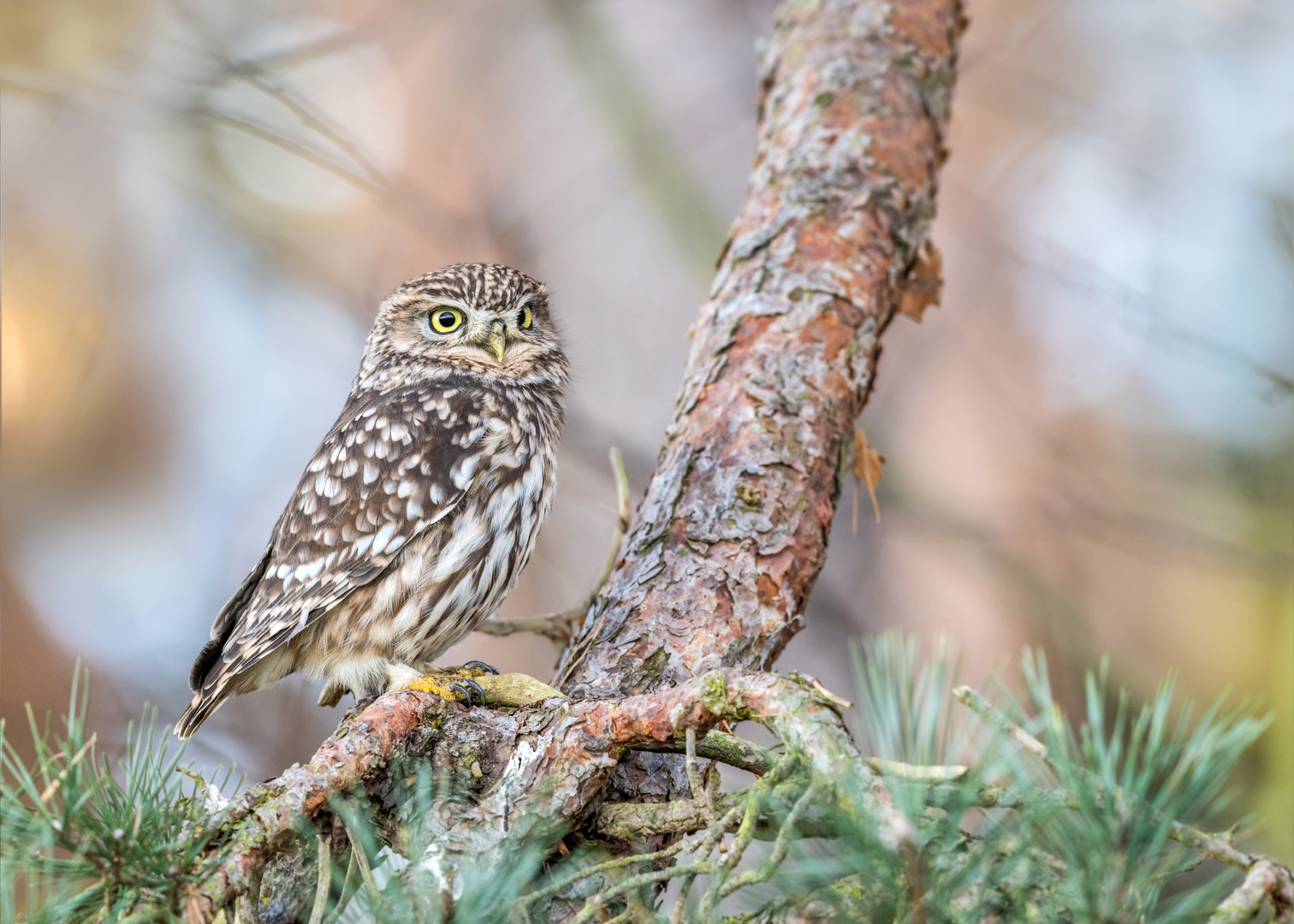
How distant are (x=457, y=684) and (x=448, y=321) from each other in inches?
63.8

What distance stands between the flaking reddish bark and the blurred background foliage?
190 cm

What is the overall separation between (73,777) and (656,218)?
4943mm

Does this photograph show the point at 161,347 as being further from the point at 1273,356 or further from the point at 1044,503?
the point at 1273,356

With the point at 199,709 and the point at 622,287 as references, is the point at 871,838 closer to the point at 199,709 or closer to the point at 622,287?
the point at 199,709

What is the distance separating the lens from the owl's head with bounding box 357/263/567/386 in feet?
11.4

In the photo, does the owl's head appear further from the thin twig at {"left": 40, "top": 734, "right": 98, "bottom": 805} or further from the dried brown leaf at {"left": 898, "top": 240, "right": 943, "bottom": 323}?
the thin twig at {"left": 40, "top": 734, "right": 98, "bottom": 805}

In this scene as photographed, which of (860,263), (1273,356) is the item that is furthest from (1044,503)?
(860,263)

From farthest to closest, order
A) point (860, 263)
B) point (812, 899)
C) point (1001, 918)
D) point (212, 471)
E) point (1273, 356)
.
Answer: point (212, 471), point (1273, 356), point (860, 263), point (812, 899), point (1001, 918)

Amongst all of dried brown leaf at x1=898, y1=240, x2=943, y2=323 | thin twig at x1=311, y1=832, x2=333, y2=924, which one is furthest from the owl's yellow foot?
dried brown leaf at x1=898, y1=240, x2=943, y2=323

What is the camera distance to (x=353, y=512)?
2951mm

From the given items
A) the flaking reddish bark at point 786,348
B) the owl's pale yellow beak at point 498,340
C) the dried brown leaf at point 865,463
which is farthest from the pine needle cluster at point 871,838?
the owl's pale yellow beak at point 498,340

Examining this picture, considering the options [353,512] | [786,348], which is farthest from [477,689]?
[786,348]

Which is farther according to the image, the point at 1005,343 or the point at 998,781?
the point at 1005,343

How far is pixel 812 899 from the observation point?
1215 millimetres
